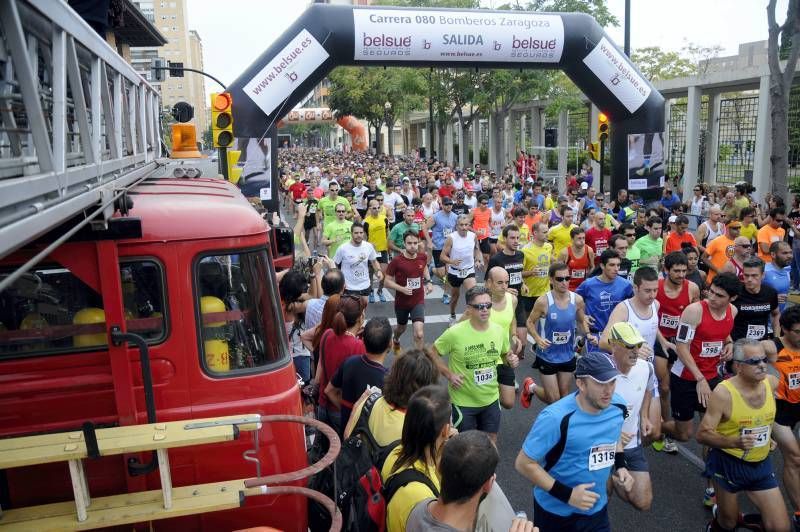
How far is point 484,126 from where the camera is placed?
50938 millimetres

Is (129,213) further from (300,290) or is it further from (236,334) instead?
(300,290)

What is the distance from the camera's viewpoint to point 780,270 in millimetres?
7426

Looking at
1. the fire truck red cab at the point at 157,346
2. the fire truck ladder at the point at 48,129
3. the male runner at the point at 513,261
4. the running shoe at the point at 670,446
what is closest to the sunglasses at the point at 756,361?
the running shoe at the point at 670,446

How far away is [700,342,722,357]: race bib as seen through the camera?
5852 mm

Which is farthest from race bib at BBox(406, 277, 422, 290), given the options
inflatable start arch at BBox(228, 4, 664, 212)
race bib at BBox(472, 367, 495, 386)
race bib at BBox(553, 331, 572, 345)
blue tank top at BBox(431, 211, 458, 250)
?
inflatable start arch at BBox(228, 4, 664, 212)

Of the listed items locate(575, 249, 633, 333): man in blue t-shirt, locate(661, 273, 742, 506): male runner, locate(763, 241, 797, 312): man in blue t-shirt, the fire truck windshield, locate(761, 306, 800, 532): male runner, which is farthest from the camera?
locate(763, 241, 797, 312): man in blue t-shirt

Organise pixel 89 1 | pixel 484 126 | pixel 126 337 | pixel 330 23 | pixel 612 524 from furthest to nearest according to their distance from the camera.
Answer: pixel 484 126 < pixel 330 23 < pixel 89 1 < pixel 612 524 < pixel 126 337

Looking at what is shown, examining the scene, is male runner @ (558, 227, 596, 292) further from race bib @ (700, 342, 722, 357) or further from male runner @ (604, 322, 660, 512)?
male runner @ (604, 322, 660, 512)

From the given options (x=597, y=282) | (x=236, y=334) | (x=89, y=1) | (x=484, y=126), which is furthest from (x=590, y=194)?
(x=484, y=126)

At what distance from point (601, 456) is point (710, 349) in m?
2.74

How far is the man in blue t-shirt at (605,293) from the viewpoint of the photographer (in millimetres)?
6844

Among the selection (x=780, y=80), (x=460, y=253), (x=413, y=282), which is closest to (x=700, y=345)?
(x=413, y=282)

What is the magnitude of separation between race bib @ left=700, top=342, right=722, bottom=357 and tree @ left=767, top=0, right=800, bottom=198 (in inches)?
422

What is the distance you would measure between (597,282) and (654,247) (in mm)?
2493
